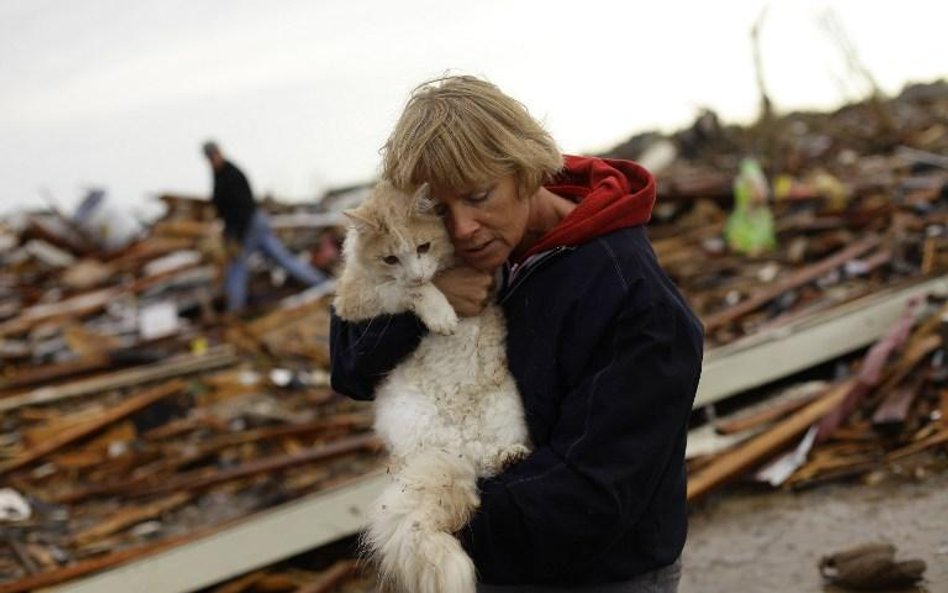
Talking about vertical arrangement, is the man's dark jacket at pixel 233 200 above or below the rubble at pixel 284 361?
above

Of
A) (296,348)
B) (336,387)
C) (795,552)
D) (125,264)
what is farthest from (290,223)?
(336,387)

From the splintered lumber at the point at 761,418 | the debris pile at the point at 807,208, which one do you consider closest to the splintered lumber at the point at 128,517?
the splintered lumber at the point at 761,418

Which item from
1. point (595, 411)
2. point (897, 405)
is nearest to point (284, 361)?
point (897, 405)

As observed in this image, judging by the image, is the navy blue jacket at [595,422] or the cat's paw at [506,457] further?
the cat's paw at [506,457]

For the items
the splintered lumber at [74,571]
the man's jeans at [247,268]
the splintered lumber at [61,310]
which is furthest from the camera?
the man's jeans at [247,268]

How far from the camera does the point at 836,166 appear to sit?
47.4ft

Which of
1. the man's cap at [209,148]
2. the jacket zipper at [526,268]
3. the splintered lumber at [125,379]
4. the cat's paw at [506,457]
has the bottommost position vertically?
the splintered lumber at [125,379]

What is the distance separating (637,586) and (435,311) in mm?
880

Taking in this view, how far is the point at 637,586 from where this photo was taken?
2459 millimetres

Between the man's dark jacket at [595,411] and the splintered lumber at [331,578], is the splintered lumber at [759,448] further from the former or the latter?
the man's dark jacket at [595,411]

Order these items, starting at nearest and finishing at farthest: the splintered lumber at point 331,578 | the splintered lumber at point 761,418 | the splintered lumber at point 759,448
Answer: the splintered lumber at point 331,578 < the splintered lumber at point 759,448 < the splintered lumber at point 761,418

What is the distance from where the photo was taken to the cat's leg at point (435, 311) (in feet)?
8.86

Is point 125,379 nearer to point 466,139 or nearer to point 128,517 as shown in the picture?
point 128,517

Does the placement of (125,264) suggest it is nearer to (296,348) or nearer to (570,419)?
(296,348)
